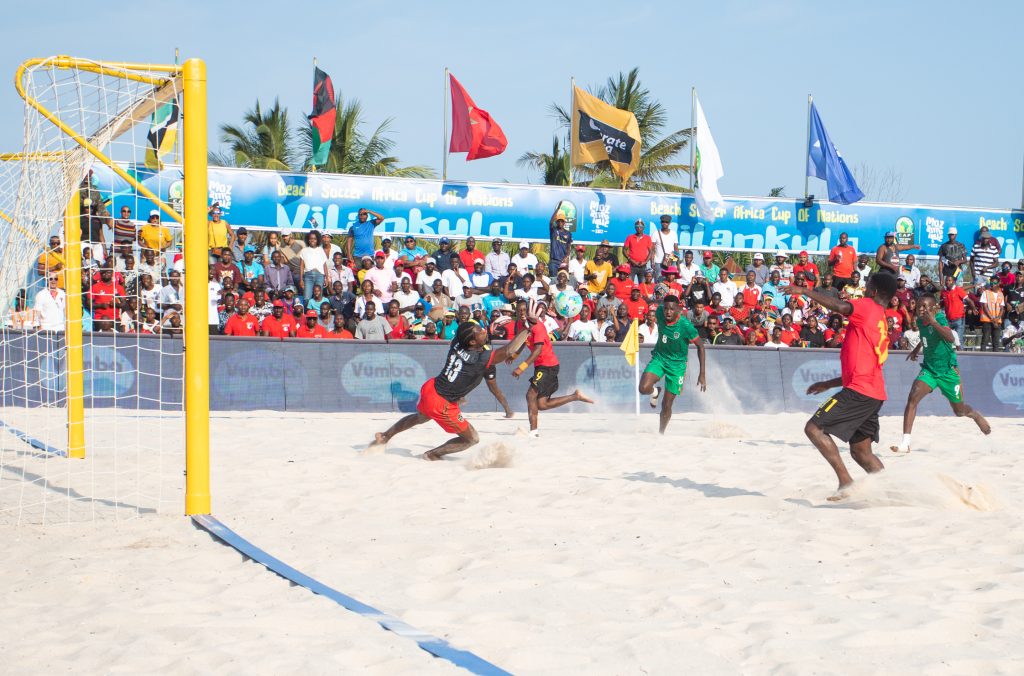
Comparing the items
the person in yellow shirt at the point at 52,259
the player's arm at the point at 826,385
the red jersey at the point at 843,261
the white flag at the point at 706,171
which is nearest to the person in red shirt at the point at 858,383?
the player's arm at the point at 826,385

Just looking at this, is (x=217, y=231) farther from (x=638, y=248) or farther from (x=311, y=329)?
(x=638, y=248)

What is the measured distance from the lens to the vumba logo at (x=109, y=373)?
1402cm

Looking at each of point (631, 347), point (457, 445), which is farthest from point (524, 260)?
point (457, 445)

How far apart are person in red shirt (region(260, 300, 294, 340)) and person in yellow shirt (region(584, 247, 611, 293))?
Result: 5684mm

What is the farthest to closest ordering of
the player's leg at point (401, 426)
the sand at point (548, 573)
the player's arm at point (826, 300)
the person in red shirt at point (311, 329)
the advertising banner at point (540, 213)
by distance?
1. the advertising banner at point (540, 213)
2. the person in red shirt at point (311, 329)
3. the player's leg at point (401, 426)
4. the player's arm at point (826, 300)
5. the sand at point (548, 573)

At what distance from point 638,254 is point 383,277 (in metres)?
4.83

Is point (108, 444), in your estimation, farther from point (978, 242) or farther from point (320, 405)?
point (978, 242)

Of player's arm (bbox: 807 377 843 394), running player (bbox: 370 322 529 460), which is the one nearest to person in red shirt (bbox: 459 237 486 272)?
running player (bbox: 370 322 529 460)

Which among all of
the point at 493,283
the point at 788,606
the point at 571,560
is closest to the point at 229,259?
the point at 493,283

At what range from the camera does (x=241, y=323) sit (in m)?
Result: 15.3

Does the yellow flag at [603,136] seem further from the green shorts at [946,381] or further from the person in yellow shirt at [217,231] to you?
the green shorts at [946,381]

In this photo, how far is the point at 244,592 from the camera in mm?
5148

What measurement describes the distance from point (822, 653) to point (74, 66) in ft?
20.8

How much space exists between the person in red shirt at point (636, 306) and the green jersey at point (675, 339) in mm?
5577
